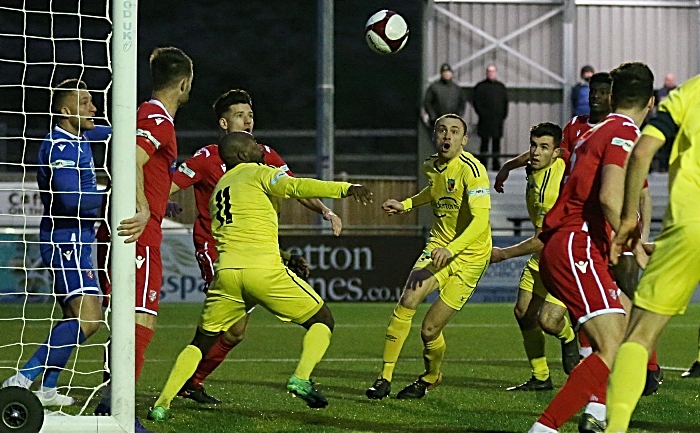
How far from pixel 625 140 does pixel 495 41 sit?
20975mm

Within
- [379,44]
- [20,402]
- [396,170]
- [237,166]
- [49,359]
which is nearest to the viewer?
[20,402]

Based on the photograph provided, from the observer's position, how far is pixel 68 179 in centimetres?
768

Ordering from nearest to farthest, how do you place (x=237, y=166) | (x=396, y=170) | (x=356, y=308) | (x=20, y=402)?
(x=20, y=402)
(x=237, y=166)
(x=356, y=308)
(x=396, y=170)

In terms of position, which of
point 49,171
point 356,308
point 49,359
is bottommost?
point 356,308

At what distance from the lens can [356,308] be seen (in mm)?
18109

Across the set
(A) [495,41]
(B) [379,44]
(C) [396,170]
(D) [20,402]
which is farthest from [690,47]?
(D) [20,402]

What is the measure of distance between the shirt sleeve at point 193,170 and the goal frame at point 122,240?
236 cm

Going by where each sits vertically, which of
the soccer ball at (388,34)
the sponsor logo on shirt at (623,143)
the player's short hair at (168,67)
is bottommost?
the sponsor logo on shirt at (623,143)

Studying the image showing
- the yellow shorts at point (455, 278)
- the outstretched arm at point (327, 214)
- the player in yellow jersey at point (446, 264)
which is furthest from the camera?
the yellow shorts at point (455, 278)

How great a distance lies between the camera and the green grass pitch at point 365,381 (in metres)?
7.16

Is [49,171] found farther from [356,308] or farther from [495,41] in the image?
[495,41]

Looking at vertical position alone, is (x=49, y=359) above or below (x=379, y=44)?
below

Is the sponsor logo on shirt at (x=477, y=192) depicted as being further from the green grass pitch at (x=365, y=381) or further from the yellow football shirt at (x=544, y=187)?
the green grass pitch at (x=365, y=381)

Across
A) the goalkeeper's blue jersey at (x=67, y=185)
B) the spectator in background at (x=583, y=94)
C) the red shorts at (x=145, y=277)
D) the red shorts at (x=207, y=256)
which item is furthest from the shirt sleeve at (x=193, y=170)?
the spectator in background at (x=583, y=94)
